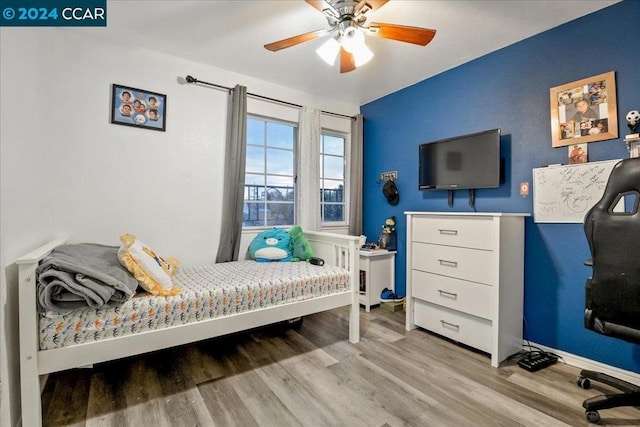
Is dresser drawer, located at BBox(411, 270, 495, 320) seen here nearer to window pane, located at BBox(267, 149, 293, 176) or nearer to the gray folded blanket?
window pane, located at BBox(267, 149, 293, 176)

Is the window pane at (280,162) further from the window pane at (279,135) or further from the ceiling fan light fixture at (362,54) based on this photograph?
the ceiling fan light fixture at (362,54)

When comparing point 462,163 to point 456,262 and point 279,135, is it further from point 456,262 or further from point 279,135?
point 279,135

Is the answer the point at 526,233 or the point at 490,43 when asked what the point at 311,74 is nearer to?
the point at 490,43

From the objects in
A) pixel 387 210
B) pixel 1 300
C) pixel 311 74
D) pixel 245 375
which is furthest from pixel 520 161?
pixel 1 300

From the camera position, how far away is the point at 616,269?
136 centimetres

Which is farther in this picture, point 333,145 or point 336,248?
point 333,145

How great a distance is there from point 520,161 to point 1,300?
10.8 ft

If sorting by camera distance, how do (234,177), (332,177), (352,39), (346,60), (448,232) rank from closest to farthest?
1. (352,39)
2. (346,60)
3. (448,232)
4. (234,177)
5. (332,177)

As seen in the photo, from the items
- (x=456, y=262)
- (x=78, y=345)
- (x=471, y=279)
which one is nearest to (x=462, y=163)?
(x=456, y=262)

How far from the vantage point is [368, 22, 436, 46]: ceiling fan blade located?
5.52ft

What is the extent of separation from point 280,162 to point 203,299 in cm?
192

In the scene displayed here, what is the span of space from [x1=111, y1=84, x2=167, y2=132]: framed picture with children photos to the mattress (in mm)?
1288

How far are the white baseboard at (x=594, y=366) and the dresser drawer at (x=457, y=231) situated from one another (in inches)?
36.8

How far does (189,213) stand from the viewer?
8.70ft
